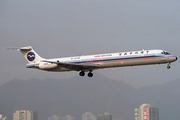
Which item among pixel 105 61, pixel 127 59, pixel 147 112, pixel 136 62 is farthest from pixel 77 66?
pixel 147 112

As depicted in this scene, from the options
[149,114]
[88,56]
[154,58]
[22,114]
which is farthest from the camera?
[149,114]

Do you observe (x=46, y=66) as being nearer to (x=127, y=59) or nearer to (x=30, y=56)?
(x=30, y=56)

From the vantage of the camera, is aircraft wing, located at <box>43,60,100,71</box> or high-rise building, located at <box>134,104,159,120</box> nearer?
aircraft wing, located at <box>43,60,100,71</box>

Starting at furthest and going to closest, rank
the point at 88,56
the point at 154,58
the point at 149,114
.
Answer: the point at 149,114 → the point at 88,56 → the point at 154,58

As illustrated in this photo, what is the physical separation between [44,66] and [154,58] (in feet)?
66.1

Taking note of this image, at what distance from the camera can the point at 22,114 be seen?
261 feet

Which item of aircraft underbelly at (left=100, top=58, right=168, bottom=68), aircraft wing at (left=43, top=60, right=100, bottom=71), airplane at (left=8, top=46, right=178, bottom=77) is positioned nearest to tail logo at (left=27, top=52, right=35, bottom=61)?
airplane at (left=8, top=46, right=178, bottom=77)

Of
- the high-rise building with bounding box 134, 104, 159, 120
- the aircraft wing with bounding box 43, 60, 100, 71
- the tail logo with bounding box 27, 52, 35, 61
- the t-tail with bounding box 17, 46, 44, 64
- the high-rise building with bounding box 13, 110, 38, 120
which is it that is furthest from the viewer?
the high-rise building with bounding box 134, 104, 159, 120

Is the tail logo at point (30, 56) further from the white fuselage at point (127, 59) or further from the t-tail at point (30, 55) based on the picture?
the white fuselage at point (127, 59)

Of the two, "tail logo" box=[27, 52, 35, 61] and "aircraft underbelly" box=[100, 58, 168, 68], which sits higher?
"tail logo" box=[27, 52, 35, 61]

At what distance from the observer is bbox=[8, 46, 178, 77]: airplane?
176 feet

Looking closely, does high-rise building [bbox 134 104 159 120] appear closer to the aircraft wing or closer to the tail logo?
the tail logo

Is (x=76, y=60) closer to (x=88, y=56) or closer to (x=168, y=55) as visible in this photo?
(x=88, y=56)

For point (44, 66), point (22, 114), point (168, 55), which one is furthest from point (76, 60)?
point (22, 114)
